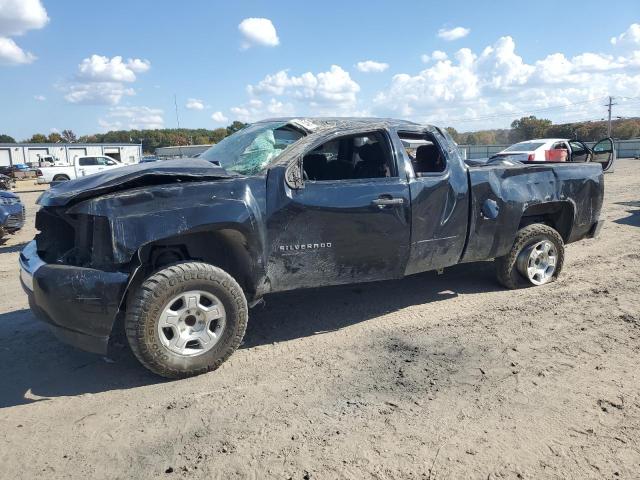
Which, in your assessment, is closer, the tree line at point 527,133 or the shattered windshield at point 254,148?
the shattered windshield at point 254,148

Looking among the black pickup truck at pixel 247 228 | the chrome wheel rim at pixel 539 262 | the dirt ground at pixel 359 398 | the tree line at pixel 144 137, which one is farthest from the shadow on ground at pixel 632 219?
the tree line at pixel 144 137

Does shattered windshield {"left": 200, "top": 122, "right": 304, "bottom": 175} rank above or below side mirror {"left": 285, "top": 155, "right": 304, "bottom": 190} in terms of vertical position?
above

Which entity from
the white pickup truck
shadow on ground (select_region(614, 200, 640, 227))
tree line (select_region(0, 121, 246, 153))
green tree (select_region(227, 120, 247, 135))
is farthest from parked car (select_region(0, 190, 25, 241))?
tree line (select_region(0, 121, 246, 153))

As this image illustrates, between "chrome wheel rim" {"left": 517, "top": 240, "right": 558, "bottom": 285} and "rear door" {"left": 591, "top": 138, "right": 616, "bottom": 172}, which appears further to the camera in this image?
"rear door" {"left": 591, "top": 138, "right": 616, "bottom": 172}

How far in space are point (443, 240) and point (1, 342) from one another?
4.14m

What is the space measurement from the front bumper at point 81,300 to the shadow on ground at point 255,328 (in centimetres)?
42

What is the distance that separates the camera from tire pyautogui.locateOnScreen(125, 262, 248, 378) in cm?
346

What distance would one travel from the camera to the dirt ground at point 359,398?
2.71m

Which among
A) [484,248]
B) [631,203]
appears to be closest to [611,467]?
[484,248]

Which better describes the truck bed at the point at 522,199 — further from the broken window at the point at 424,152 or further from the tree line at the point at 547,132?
the tree line at the point at 547,132

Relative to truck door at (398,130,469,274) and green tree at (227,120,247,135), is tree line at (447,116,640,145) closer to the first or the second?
green tree at (227,120,247,135)

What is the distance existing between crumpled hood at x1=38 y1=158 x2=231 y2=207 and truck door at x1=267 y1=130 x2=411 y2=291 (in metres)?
0.55

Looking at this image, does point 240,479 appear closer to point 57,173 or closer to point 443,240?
point 443,240

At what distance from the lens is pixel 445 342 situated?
427cm
